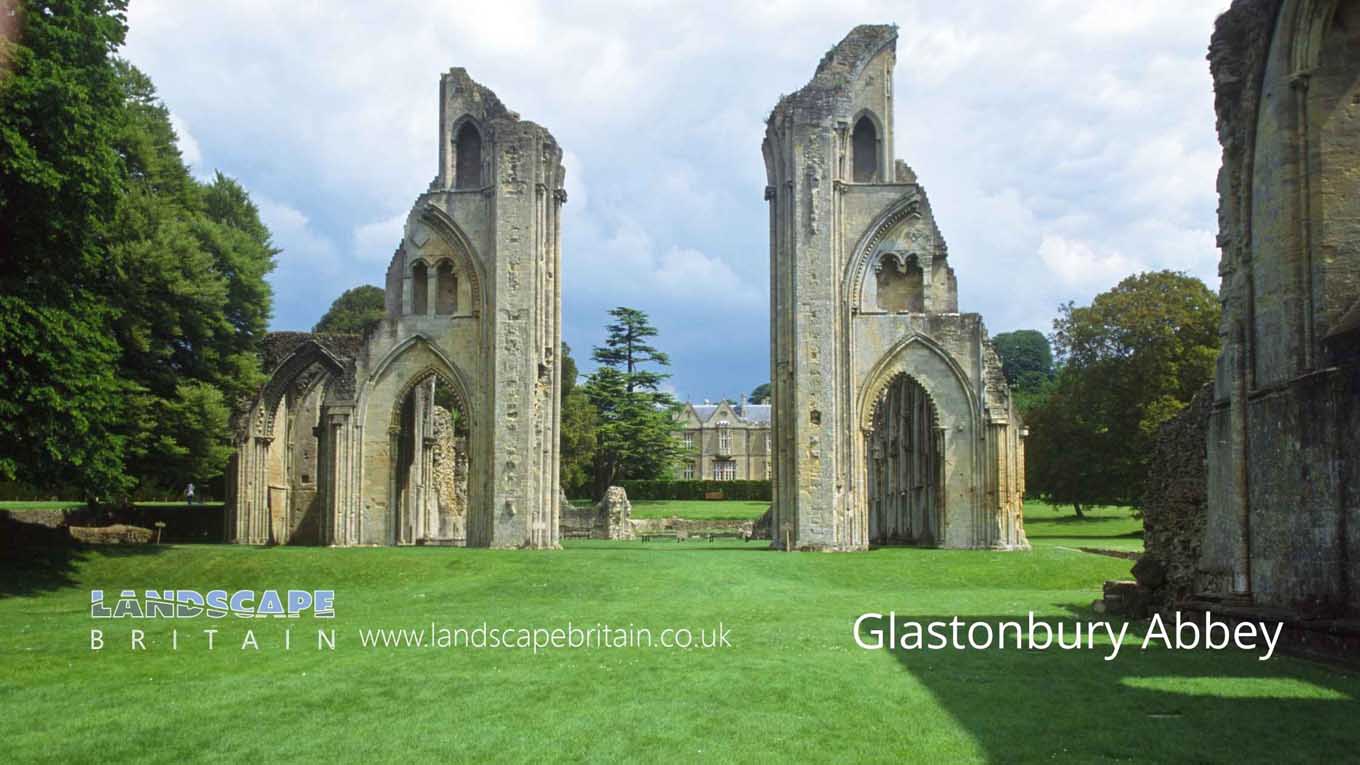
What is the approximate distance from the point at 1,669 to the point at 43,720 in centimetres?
305

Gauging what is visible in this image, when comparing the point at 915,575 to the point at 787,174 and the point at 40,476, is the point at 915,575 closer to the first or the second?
the point at 787,174

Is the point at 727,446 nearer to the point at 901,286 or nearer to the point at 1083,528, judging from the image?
the point at 1083,528

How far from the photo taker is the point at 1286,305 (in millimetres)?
12227

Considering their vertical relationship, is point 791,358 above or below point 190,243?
below

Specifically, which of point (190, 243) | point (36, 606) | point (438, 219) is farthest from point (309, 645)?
point (438, 219)

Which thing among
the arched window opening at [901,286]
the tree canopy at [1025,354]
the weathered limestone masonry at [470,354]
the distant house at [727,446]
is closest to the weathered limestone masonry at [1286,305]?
the arched window opening at [901,286]

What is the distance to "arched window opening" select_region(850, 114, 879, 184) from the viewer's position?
33.5m

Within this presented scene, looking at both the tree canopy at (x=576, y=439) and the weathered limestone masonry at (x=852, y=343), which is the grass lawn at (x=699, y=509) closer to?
the tree canopy at (x=576, y=439)

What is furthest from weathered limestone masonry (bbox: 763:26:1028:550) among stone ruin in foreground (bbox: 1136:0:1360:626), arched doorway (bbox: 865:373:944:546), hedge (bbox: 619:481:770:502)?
hedge (bbox: 619:481:770:502)

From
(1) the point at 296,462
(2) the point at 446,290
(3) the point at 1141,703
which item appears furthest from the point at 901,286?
(3) the point at 1141,703

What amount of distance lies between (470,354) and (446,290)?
2.20 m

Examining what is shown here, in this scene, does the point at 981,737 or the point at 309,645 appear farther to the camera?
the point at 309,645

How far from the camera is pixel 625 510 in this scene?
4462cm

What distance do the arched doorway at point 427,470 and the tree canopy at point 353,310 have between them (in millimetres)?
18384
